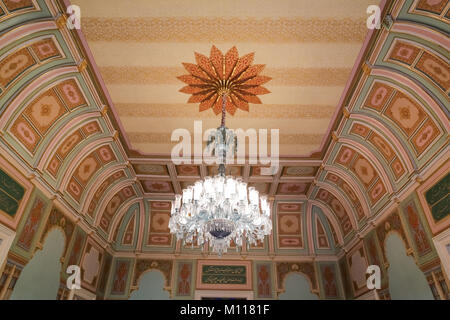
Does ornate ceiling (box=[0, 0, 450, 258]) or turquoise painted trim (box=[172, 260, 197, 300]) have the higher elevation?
ornate ceiling (box=[0, 0, 450, 258])

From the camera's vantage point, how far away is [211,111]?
612cm

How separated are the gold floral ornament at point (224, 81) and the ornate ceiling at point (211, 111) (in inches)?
5.9

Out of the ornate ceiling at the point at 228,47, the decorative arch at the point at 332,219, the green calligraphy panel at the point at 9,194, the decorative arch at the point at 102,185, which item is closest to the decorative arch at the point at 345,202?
the decorative arch at the point at 332,219

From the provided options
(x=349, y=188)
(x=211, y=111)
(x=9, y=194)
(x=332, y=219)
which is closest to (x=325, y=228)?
(x=332, y=219)

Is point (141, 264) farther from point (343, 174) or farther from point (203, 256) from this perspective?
point (343, 174)

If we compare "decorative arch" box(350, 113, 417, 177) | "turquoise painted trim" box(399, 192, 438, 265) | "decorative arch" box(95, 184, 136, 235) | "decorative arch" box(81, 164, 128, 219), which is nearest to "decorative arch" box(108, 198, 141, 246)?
"decorative arch" box(95, 184, 136, 235)

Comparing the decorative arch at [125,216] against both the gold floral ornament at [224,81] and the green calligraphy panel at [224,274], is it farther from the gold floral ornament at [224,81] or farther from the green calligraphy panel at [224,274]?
the gold floral ornament at [224,81]

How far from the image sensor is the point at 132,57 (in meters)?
5.06

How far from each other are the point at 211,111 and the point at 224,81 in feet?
3.12

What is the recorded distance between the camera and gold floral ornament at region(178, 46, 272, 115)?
5.03 m

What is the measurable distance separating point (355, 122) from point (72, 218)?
273 inches

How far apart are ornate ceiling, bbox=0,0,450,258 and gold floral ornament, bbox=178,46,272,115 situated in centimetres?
15

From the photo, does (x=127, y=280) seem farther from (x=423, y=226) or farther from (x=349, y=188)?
(x=423, y=226)

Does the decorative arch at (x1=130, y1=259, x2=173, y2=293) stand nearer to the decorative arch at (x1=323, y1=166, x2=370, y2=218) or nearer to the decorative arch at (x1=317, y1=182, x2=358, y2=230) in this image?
the decorative arch at (x1=317, y1=182, x2=358, y2=230)
